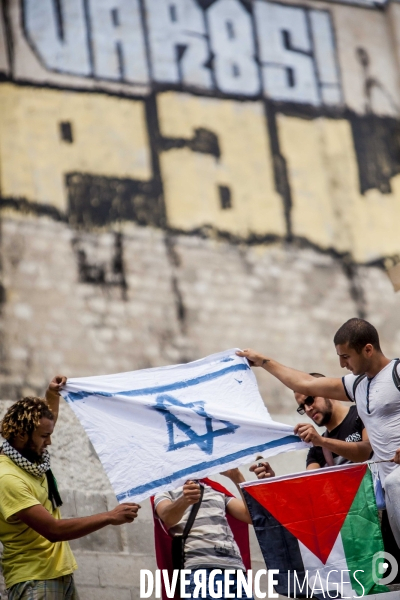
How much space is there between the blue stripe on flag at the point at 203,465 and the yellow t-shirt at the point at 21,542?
49 centimetres

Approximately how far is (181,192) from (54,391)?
3.28 metres

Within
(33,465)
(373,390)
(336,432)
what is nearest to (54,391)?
(33,465)

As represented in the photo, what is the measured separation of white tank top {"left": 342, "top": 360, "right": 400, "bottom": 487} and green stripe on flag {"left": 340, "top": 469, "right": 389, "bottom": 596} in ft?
0.41

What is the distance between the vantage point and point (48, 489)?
5.02m

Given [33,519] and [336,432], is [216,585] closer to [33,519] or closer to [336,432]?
[33,519]

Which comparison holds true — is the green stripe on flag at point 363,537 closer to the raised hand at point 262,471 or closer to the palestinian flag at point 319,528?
the palestinian flag at point 319,528

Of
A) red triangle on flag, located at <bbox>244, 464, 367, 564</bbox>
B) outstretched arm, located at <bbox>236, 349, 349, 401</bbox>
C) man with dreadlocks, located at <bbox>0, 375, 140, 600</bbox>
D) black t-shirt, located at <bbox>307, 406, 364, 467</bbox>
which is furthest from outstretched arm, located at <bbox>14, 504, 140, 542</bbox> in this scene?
black t-shirt, located at <bbox>307, 406, 364, 467</bbox>

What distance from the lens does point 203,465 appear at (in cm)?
521

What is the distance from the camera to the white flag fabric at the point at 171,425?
17.0ft

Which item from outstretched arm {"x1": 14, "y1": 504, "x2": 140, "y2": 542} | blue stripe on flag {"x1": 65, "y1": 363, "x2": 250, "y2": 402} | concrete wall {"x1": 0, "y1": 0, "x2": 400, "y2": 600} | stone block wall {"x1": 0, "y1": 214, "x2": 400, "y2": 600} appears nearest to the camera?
outstretched arm {"x1": 14, "y1": 504, "x2": 140, "y2": 542}

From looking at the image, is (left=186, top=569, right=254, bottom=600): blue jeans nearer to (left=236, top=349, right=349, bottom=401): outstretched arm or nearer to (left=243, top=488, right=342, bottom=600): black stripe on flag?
(left=243, top=488, right=342, bottom=600): black stripe on flag

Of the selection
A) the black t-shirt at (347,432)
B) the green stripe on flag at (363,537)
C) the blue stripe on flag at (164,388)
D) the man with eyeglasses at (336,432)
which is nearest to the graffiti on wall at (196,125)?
the blue stripe on flag at (164,388)

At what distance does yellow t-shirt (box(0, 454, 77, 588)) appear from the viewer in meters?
4.67

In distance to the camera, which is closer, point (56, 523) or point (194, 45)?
point (56, 523)
